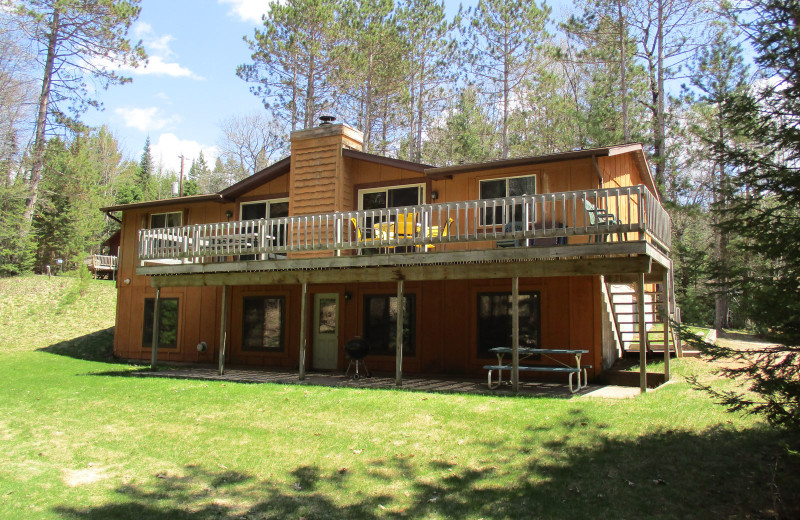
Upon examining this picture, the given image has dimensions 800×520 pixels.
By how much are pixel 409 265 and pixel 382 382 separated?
251 cm

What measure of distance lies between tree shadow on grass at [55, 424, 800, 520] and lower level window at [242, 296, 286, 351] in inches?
360

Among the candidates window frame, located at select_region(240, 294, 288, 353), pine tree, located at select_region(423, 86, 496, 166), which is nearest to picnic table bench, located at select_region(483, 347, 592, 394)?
window frame, located at select_region(240, 294, 288, 353)

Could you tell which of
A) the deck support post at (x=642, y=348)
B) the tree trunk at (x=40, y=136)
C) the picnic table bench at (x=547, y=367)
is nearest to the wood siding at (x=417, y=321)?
the picnic table bench at (x=547, y=367)

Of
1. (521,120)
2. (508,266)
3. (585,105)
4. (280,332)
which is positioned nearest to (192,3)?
(280,332)

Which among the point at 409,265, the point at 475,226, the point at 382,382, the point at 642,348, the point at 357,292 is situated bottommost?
the point at 382,382

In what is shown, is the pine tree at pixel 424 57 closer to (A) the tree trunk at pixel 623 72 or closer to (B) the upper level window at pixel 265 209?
(A) the tree trunk at pixel 623 72

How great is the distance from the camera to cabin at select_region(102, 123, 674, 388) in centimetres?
1036

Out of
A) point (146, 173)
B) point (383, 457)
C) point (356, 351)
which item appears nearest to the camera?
point (383, 457)

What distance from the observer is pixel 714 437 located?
6.57 meters

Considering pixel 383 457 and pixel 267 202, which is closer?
pixel 383 457

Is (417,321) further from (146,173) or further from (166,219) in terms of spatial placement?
(146,173)

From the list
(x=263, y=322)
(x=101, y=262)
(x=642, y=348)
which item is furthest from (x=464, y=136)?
(x=101, y=262)

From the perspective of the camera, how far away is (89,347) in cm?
2028

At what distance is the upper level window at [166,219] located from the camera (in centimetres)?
1775
